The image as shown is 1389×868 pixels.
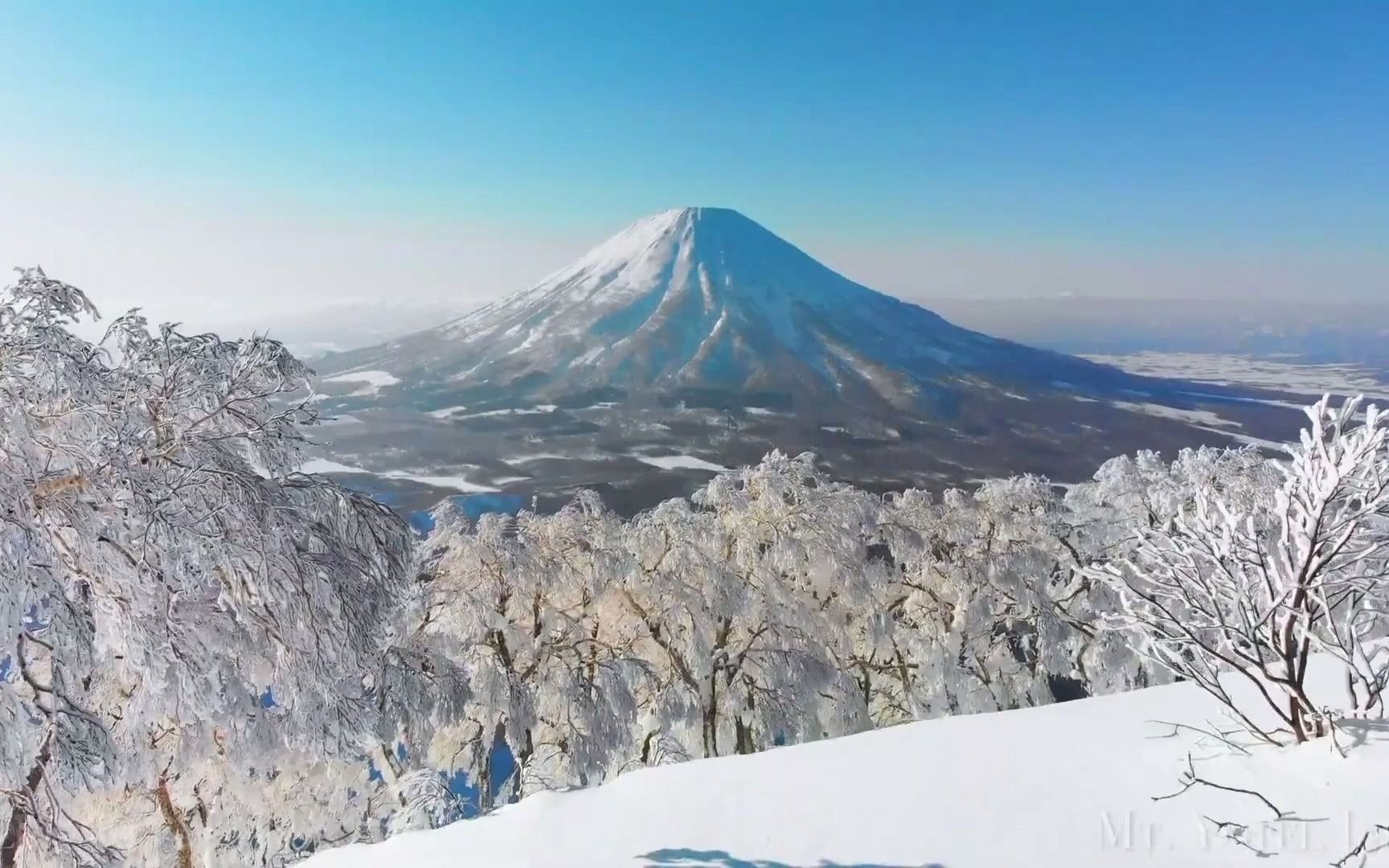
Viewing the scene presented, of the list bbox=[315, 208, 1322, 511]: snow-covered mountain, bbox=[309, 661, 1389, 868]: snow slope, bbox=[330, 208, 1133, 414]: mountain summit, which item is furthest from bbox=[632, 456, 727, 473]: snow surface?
bbox=[309, 661, 1389, 868]: snow slope

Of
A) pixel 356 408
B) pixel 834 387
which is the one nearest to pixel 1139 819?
pixel 834 387

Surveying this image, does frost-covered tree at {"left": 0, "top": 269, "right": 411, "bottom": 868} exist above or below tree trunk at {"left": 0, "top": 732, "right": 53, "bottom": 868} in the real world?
above

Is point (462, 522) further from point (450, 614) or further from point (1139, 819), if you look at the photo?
point (1139, 819)

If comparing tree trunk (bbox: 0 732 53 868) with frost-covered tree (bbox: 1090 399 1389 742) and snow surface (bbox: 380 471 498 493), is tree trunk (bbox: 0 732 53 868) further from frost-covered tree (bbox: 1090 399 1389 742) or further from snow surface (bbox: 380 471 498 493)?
snow surface (bbox: 380 471 498 493)

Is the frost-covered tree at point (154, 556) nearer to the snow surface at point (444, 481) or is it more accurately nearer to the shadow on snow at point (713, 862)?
the shadow on snow at point (713, 862)

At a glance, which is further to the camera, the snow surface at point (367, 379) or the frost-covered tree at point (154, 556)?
the snow surface at point (367, 379)

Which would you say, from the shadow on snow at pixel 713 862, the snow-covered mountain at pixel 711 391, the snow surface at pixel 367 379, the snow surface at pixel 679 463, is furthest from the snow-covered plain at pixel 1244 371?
the shadow on snow at pixel 713 862
